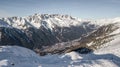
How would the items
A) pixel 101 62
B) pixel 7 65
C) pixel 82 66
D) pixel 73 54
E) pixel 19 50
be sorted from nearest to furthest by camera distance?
pixel 7 65 < pixel 82 66 < pixel 101 62 < pixel 73 54 < pixel 19 50

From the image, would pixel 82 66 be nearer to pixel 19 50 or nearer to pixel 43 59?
pixel 43 59

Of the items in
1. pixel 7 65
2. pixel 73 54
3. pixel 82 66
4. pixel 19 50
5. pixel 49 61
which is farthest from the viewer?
pixel 19 50

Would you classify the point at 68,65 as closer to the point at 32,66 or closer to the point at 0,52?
the point at 32,66

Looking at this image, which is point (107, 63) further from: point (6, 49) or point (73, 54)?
point (6, 49)

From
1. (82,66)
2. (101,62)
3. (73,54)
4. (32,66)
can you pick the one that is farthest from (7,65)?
(73,54)

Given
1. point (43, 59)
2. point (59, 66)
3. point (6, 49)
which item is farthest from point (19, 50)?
point (59, 66)

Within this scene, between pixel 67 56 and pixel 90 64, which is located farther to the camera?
pixel 67 56

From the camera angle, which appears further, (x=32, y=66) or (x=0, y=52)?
(x=0, y=52)

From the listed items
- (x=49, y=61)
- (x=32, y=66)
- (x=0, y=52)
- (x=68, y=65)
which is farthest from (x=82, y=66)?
(x=0, y=52)

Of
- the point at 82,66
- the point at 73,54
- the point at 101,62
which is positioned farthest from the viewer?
the point at 73,54
